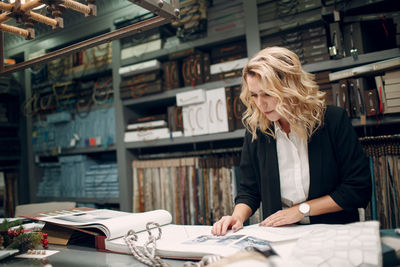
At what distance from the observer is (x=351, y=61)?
6.68ft

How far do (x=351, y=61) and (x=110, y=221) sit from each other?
1.74m

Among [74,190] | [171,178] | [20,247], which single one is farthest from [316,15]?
[74,190]

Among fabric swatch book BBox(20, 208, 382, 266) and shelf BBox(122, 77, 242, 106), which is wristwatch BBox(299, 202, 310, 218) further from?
shelf BBox(122, 77, 242, 106)

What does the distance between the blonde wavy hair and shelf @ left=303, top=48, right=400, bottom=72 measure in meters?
0.86

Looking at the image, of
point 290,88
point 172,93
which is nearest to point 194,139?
point 172,93

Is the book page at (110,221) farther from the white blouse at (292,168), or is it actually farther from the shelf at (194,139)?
the shelf at (194,139)

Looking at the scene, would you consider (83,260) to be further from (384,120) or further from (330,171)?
(384,120)

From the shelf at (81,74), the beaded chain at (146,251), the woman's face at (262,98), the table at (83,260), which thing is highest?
the shelf at (81,74)

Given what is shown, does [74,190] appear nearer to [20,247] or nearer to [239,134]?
[239,134]

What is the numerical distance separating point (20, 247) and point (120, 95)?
204 centimetres

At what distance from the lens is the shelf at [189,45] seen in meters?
2.43

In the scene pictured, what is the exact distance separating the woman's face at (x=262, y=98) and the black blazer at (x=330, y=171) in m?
0.13

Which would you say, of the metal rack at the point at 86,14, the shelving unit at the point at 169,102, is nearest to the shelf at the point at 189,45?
the shelving unit at the point at 169,102

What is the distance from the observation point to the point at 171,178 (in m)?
2.73
